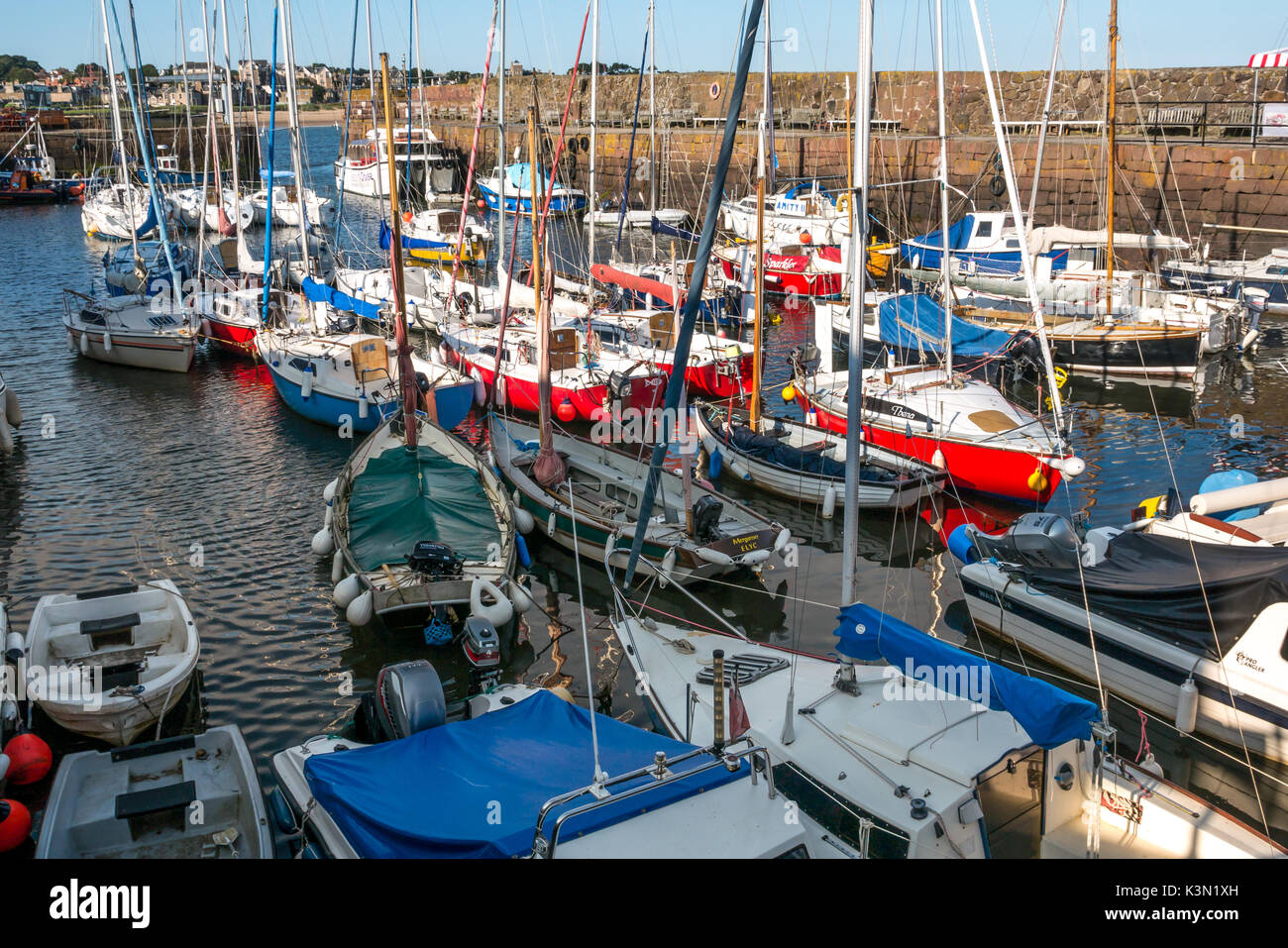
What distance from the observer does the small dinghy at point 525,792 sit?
6699mm

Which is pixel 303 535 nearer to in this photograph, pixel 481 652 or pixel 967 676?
pixel 481 652

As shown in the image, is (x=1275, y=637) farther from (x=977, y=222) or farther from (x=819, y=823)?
(x=977, y=222)

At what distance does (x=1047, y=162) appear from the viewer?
42.8 meters

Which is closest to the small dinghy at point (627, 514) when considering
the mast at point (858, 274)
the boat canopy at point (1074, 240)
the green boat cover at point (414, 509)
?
the green boat cover at point (414, 509)

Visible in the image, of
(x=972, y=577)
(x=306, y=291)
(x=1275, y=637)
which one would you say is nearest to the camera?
(x=1275, y=637)

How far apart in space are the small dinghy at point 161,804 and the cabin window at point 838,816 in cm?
439

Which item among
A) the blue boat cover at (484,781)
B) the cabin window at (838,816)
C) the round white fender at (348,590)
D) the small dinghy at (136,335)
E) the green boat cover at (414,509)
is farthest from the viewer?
the small dinghy at (136,335)

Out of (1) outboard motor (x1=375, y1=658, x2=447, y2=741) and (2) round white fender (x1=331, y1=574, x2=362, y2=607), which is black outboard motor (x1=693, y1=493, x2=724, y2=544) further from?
(1) outboard motor (x1=375, y1=658, x2=447, y2=741)

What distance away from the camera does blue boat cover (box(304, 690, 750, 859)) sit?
23.2 feet

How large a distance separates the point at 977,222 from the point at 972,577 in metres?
24.6

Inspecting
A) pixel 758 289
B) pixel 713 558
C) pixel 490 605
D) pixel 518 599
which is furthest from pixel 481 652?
pixel 758 289

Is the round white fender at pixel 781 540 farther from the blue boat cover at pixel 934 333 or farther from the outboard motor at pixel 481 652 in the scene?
the blue boat cover at pixel 934 333
